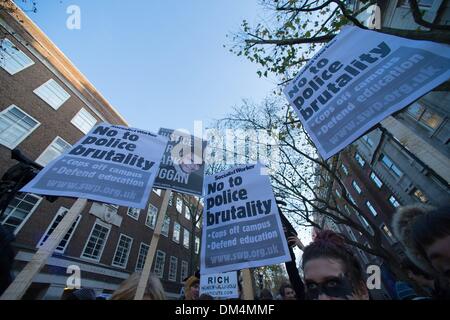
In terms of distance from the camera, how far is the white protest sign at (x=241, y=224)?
2.96 meters

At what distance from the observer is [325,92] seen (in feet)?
8.64

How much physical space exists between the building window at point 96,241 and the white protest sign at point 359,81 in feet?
53.9

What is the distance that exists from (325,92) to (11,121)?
15649 mm

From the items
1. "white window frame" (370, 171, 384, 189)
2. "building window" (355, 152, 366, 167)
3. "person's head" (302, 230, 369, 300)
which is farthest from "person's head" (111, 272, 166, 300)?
"building window" (355, 152, 366, 167)

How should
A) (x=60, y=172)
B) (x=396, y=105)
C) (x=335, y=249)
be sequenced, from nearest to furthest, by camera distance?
(x=396, y=105) < (x=335, y=249) < (x=60, y=172)

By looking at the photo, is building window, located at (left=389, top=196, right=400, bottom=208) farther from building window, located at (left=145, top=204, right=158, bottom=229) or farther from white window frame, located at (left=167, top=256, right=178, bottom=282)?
white window frame, located at (left=167, top=256, right=178, bottom=282)

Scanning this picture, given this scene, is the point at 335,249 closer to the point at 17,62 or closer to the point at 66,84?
the point at 17,62

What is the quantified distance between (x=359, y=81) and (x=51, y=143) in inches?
649

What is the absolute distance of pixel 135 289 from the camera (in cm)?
215

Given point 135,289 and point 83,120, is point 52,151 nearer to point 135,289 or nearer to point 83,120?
point 83,120

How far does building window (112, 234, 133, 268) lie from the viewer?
16328mm

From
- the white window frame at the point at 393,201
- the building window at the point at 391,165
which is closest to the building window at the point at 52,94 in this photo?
the building window at the point at 391,165

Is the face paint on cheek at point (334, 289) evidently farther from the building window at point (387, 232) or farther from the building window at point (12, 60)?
the building window at point (387, 232)
